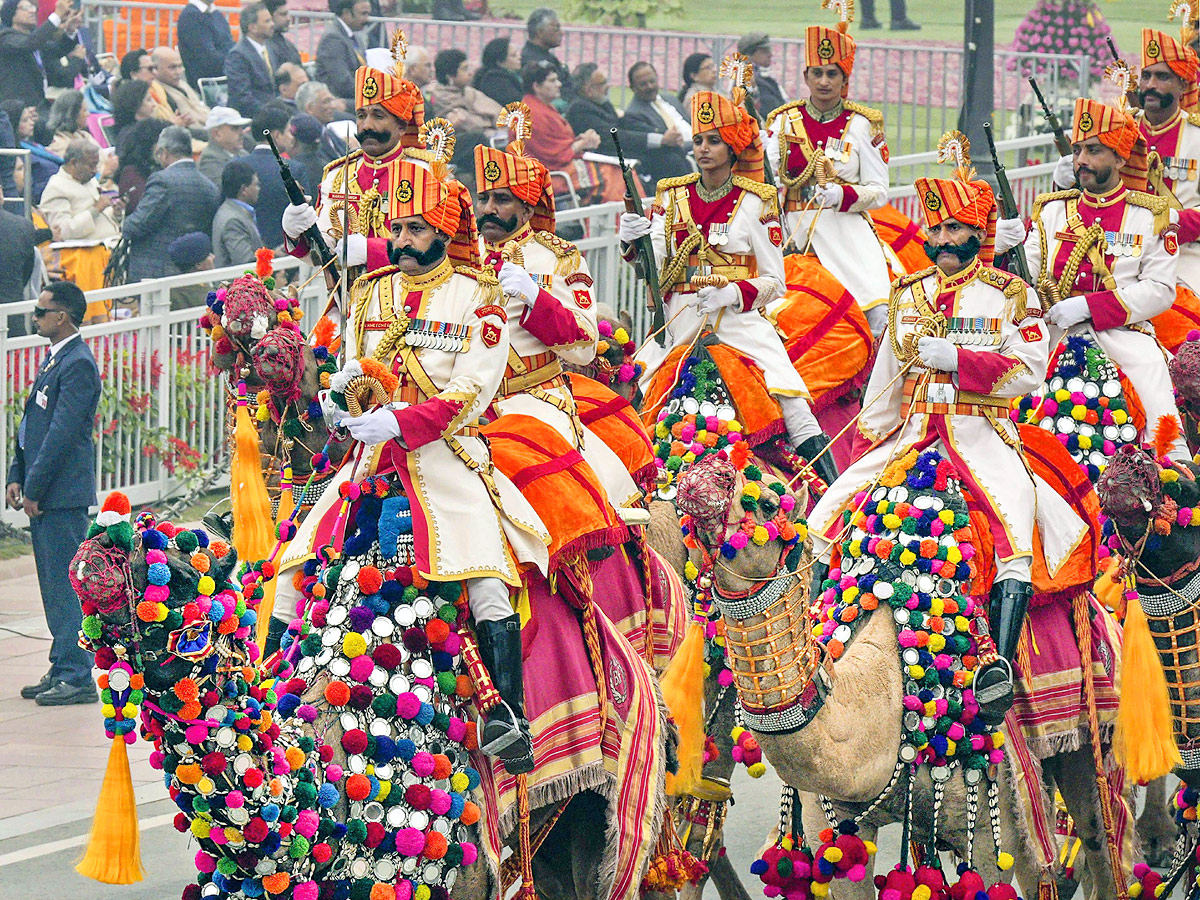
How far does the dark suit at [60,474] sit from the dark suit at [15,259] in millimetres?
3635

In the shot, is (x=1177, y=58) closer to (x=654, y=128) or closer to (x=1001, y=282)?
(x=1001, y=282)

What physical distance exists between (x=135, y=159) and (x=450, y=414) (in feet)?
39.4

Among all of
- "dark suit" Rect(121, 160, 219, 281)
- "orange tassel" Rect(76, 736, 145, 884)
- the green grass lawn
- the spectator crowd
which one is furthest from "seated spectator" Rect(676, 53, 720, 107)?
"orange tassel" Rect(76, 736, 145, 884)

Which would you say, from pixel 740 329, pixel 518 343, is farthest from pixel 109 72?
pixel 518 343

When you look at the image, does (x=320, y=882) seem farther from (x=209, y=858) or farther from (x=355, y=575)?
(x=355, y=575)

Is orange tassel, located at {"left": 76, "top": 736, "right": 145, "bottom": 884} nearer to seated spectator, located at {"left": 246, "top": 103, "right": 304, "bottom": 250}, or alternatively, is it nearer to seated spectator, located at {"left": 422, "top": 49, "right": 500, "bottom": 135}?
seated spectator, located at {"left": 246, "top": 103, "right": 304, "bottom": 250}

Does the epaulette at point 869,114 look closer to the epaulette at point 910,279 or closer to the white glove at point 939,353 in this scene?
the epaulette at point 910,279

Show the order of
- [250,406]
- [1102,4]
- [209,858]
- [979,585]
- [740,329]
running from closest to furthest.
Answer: [209,858] < [979,585] < [250,406] < [740,329] < [1102,4]

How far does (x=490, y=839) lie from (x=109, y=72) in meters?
13.9

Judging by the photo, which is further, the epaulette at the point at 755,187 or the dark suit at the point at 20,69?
the dark suit at the point at 20,69

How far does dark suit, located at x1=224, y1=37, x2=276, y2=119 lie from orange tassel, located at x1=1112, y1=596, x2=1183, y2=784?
12.8 meters

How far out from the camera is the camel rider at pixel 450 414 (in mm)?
7723

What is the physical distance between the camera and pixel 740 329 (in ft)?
39.0

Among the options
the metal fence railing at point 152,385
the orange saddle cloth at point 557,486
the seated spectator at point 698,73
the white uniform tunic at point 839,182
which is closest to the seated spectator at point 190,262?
the metal fence railing at point 152,385
